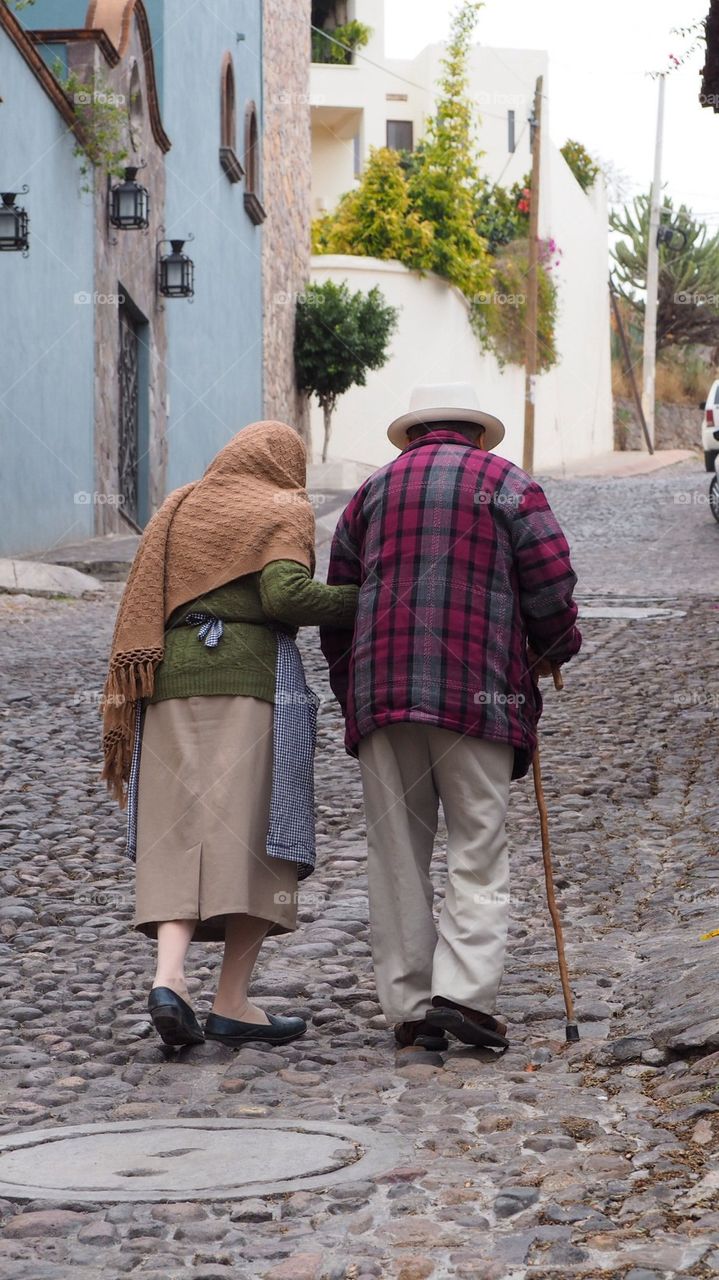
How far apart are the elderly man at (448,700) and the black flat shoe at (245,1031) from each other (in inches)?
11.2

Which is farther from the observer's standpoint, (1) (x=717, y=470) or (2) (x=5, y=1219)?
(1) (x=717, y=470)

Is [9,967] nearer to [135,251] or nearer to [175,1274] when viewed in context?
[175,1274]

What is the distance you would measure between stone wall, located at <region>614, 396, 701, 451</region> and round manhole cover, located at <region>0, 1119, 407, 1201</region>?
4496cm

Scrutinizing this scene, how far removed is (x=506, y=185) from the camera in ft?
126

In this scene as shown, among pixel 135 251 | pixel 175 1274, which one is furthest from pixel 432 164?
pixel 175 1274

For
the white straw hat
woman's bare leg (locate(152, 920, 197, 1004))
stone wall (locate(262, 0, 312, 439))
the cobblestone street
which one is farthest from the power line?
woman's bare leg (locate(152, 920, 197, 1004))

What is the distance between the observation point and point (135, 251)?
1845 cm

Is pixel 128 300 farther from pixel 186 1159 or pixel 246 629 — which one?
pixel 186 1159

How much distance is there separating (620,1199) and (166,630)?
6.52ft

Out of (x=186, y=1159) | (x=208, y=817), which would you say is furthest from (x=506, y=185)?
(x=186, y=1159)

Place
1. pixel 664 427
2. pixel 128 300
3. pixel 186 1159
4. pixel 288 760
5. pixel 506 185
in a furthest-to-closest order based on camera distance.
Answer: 1. pixel 664 427
2. pixel 506 185
3. pixel 128 300
4. pixel 288 760
5. pixel 186 1159

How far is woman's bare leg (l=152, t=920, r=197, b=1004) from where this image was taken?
4277 millimetres

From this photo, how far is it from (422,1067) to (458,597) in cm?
116

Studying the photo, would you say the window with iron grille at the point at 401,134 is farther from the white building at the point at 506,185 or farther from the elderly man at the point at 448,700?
the elderly man at the point at 448,700
